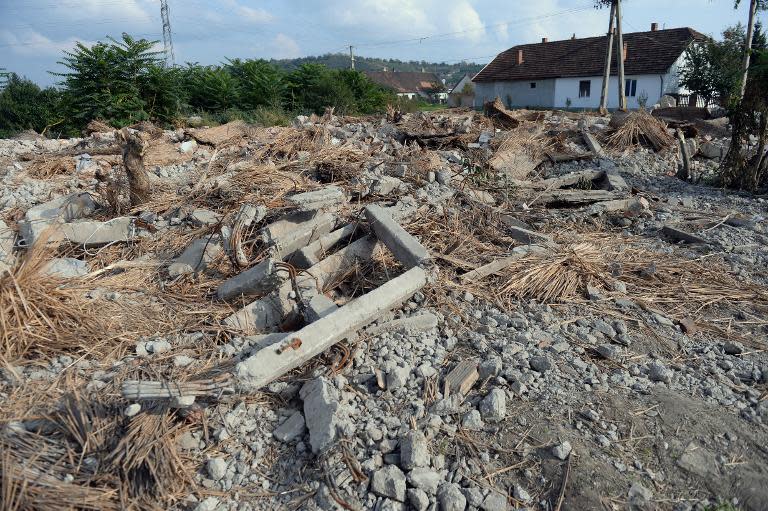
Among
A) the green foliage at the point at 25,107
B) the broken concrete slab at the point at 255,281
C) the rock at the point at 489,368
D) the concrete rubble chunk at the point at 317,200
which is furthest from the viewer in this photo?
the green foliage at the point at 25,107

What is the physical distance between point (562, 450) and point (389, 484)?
83cm

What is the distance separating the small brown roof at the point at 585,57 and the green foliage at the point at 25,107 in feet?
94.7

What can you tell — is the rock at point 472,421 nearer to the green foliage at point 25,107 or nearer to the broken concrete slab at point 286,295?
the broken concrete slab at point 286,295

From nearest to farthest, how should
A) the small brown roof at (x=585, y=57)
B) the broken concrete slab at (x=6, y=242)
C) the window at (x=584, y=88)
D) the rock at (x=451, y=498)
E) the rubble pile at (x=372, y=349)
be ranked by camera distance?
the rock at (x=451, y=498), the rubble pile at (x=372, y=349), the broken concrete slab at (x=6, y=242), the small brown roof at (x=585, y=57), the window at (x=584, y=88)

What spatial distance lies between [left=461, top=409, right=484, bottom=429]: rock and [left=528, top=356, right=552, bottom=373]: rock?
0.58 metres

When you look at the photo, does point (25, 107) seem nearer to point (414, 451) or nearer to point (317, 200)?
point (317, 200)

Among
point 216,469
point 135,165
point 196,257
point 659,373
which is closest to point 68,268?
point 196,257

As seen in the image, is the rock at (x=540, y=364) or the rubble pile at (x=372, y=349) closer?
the rubble pile at (x=372, y=349)

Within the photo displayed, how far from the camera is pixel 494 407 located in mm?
2564

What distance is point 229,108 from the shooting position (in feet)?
55.4

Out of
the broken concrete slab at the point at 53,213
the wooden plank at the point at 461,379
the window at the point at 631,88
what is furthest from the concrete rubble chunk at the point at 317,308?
the window at the point at 631,88

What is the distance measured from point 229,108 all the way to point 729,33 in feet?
83.3

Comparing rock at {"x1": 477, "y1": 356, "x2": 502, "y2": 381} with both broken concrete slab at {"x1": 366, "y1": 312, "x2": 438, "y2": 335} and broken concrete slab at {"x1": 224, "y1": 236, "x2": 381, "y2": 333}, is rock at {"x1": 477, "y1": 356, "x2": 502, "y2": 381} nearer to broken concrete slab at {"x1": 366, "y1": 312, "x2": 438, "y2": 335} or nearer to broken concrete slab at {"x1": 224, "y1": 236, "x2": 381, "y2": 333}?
broken concrete slab at {"x1": 366, "y1": 312, "x2": 438, "y2": 335}

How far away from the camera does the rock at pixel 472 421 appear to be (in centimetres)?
253
